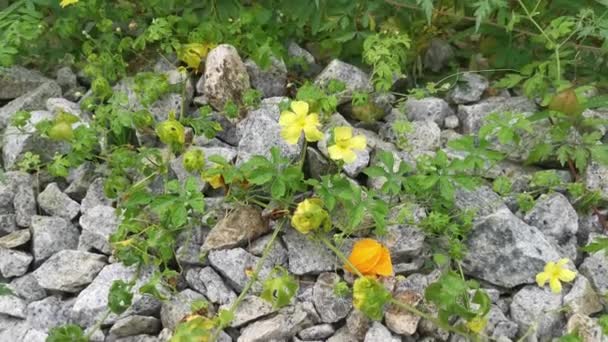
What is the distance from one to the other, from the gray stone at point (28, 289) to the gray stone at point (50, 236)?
9 cm

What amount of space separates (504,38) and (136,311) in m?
1.65

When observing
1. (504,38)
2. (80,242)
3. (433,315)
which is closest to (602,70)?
(504,38)

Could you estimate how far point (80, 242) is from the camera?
2469 millimetres

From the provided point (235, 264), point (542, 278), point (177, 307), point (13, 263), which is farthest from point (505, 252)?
point (13, 263)

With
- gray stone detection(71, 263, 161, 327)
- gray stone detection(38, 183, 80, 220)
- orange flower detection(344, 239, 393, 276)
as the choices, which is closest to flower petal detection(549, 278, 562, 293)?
orange flower detection(344, 239, 393, 276)

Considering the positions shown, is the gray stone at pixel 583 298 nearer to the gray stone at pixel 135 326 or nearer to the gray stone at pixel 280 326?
the gray stone at pixel 280 326

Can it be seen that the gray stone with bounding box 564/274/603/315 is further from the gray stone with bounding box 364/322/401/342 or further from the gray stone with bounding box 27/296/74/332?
the gray stone with bounding box 27/296/74/332

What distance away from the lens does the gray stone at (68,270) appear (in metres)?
2.33

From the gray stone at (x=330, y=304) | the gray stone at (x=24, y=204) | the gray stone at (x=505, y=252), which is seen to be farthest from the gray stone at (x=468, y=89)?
the gray stone at (x=24, y=204)

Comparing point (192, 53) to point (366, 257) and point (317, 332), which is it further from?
point (317, 332)

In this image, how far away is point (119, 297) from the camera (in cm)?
215

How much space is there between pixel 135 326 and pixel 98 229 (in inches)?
14.6

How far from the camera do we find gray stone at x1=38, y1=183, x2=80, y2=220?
2.57 meters

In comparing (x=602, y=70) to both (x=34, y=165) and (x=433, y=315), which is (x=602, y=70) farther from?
(x=34, y=165)
